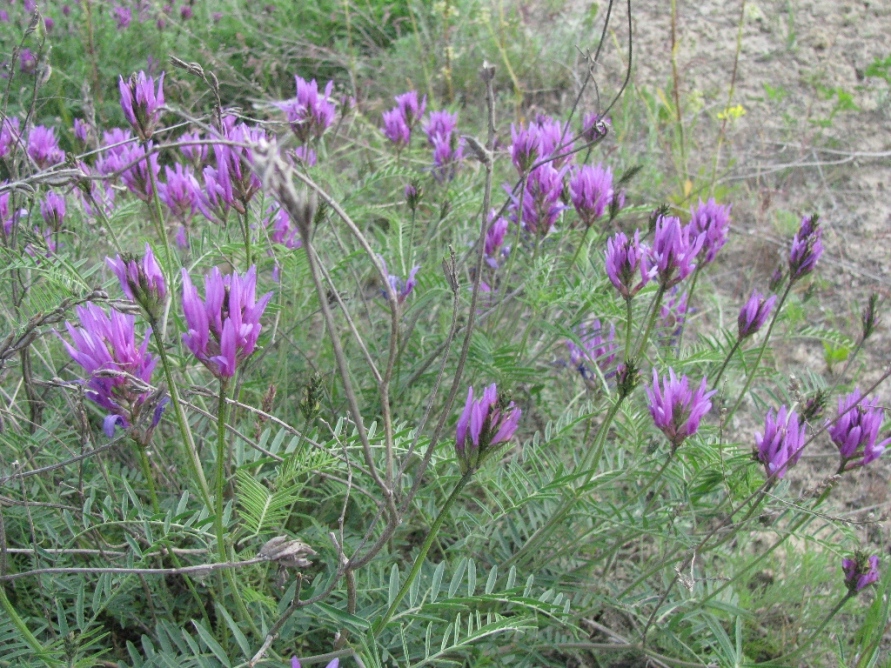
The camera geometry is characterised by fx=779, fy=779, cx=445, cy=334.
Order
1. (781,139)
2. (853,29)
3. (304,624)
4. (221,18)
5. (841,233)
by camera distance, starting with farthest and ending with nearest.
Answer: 1. (221,18)
2. (853,29)
3. (781,139)
4. (841,233)
5. (304,624)

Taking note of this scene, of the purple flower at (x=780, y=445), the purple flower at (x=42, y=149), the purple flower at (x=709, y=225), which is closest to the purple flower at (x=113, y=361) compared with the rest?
the purple flower at (x=780, y=445)

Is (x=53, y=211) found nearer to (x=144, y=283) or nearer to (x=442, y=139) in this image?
(x=144, y=283)

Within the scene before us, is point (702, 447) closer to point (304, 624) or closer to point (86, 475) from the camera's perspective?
point (304, 624)

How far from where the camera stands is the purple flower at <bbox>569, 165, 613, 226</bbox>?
7.03 ft

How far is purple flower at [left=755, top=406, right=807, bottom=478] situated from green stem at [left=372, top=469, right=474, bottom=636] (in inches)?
28.5

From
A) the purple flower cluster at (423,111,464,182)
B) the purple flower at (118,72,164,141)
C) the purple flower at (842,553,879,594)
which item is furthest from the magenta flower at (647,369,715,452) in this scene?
the purple flower cluster at (423,111,464,182)

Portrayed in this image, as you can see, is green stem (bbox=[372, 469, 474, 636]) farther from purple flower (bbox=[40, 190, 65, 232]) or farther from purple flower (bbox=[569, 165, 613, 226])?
purple flower (bbox=[40, 190, 65, 232])

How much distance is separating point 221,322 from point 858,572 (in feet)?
4.53

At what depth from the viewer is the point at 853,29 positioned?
509 centimetres

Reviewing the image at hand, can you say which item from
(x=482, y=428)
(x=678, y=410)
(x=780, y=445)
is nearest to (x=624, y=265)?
(x=678, y=410)

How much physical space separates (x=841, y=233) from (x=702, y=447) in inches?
98.1

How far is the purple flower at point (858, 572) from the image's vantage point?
63.6 inches

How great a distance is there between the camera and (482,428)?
1.12m

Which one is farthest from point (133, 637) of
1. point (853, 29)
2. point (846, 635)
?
point (853, 29)
